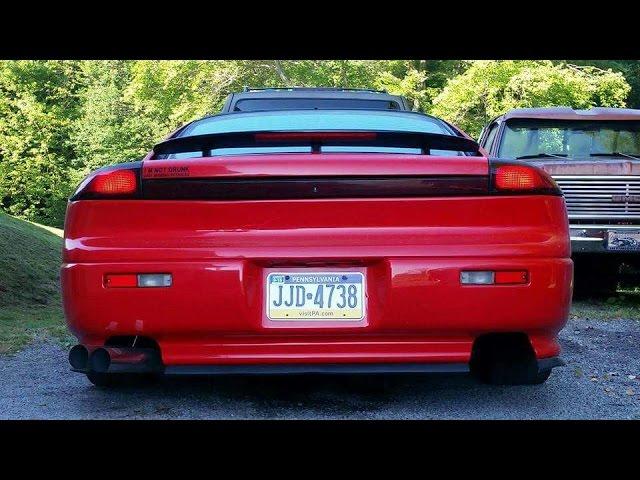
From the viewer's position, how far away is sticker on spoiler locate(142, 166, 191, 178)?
3765 mm

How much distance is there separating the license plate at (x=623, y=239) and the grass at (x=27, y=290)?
4959mm

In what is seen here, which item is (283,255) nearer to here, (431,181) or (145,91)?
(431,181)

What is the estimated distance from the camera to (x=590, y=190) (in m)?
8.50

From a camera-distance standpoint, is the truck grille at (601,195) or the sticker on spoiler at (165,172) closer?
the sticker on spoiler at (165,172)

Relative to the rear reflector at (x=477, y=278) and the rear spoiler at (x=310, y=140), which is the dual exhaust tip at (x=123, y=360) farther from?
the rear reflector at (x=477, y=278)

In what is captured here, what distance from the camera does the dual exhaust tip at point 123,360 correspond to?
3.79m

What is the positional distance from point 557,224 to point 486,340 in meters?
0.59

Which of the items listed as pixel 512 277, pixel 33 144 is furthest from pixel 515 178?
pixel 33 144

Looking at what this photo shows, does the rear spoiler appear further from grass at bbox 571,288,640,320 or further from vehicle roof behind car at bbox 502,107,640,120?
vehicle roof behind car at bbox 502,107,640,120

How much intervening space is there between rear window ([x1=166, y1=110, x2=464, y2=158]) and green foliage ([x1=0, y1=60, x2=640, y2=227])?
17.9 metres

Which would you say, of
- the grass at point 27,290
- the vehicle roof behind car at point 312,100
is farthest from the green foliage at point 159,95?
the vehicle roof behind car at point 312,100

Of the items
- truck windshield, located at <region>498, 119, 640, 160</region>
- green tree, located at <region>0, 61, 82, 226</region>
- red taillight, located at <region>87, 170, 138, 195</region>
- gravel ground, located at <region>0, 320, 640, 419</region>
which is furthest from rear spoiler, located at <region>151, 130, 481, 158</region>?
green tree, located at <region>0, 61, 82, 226</region>

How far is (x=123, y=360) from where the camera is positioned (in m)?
3.81
